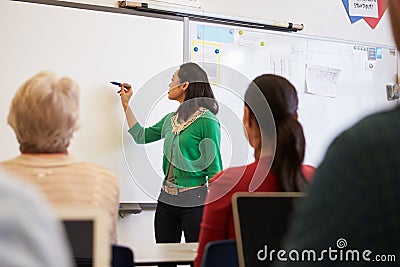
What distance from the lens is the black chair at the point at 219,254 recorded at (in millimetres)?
1506

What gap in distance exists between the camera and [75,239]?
73 cm

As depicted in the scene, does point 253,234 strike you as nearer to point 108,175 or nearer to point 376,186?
point 108,175

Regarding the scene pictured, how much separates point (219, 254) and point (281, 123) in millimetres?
410

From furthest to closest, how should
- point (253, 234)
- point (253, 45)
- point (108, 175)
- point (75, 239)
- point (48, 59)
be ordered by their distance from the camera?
point (253, 45) < point (48, 59) < point (108, 175) < point (253, 234) < point (75, 239)

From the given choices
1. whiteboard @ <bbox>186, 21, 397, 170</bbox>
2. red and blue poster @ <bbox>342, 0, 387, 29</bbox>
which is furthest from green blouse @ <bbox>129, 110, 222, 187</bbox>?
red and blue poster @ <bbox>342, 0, 387, 29</bbox>

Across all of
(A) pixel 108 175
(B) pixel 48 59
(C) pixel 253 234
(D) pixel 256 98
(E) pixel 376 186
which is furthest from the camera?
(B) pixel 48 59

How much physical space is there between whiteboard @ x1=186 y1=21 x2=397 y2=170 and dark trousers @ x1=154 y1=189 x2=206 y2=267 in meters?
0.81

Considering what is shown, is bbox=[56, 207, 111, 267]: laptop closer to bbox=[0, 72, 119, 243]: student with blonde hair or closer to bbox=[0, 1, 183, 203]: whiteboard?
bbox=[0, 72, 119, 243]: student with blonde hair

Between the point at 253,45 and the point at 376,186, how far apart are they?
3.27 meters

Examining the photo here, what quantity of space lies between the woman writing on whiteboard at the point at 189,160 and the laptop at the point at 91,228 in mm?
2072

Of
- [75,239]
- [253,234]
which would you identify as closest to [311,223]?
[75,239]

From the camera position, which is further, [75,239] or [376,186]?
[75,239]

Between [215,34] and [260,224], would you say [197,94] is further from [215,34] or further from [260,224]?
[260,224]

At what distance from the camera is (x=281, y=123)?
166cm
